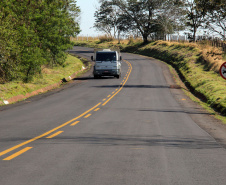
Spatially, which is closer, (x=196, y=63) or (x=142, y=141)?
(x=142, y=141)

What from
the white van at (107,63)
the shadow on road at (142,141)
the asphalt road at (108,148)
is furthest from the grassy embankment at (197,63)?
the white van at (107,63)

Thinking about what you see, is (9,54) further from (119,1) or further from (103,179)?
(119,1)

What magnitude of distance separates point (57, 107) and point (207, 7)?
43.9ft

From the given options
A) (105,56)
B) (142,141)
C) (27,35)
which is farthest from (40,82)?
(142,141)

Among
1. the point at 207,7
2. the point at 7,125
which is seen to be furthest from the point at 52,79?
the point at 7,125

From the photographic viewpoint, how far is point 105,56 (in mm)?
33969

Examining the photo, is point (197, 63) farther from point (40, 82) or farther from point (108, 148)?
point (108, 148)

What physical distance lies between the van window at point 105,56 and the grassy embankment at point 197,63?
7.13m

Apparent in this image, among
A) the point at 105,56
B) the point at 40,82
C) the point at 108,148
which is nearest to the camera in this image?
the point at 108,148

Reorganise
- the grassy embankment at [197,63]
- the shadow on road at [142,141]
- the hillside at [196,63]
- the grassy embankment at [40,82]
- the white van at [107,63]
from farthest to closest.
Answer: the white van at [107,63], the hillside at [196,63], the grassy embankment at [197,63], the grassy embankment at [40,82], the shadow on road at [142,141]

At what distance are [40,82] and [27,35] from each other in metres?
4.96

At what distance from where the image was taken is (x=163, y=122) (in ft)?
41.7

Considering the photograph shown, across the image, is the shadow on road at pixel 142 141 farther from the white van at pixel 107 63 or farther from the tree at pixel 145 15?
the tree at pixel 145 15

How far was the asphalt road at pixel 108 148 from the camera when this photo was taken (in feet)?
18.8
